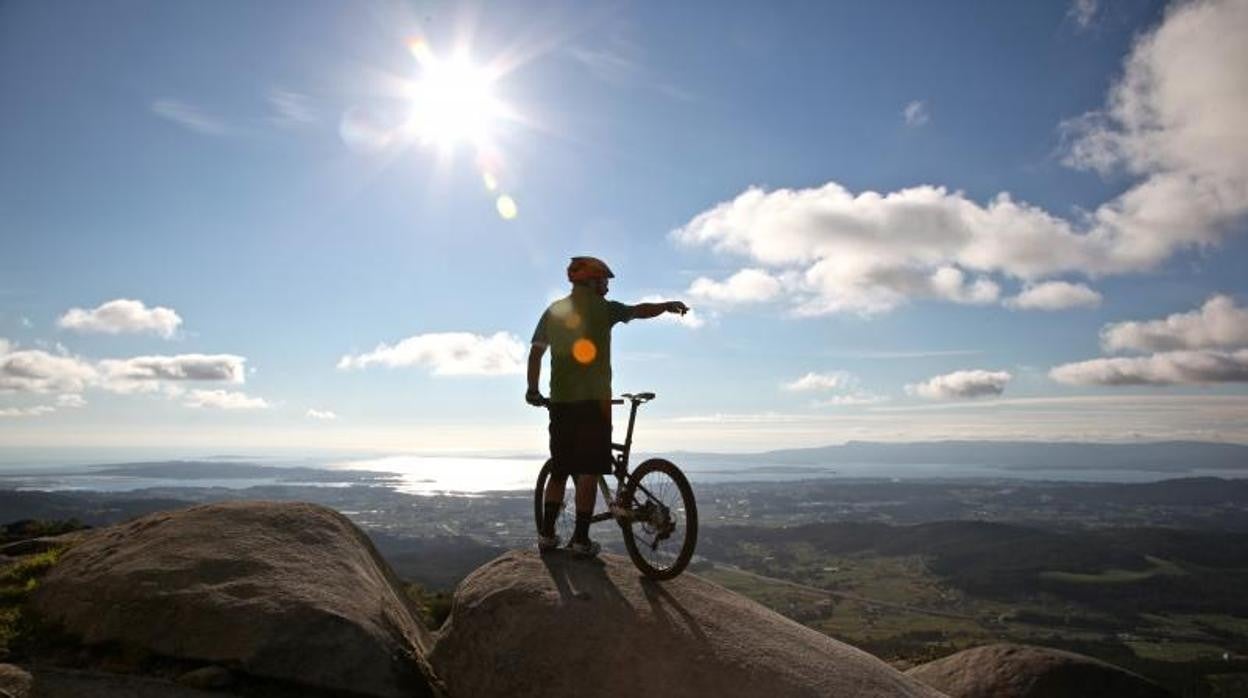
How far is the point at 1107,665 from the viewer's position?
13367mm

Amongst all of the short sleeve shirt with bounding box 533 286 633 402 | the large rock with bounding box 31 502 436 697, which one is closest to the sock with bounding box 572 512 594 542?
the short sleeve shirt with bounding box 533 286 633 402

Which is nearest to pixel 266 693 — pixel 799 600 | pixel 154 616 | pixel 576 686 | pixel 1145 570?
pixel 154 616

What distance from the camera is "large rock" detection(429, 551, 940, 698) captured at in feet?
25.0

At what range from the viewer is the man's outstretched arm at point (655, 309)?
379 inches

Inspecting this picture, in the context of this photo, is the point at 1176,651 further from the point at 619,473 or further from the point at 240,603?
the point at 240,603

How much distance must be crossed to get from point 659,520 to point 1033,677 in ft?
29.3

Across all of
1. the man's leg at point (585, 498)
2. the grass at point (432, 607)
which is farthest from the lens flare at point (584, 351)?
the grass at point (432, 607)

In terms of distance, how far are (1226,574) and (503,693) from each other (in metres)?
236

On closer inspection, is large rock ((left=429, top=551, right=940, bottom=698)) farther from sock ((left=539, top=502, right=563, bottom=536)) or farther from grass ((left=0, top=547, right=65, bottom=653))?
grass ((left=0, top=547, right=65, bottom=653))

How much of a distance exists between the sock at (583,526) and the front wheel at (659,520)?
581 millimetres

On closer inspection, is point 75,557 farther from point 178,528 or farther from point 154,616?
point 154,616

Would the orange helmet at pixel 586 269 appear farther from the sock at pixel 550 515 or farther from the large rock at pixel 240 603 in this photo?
the large rock at pixel 240 603

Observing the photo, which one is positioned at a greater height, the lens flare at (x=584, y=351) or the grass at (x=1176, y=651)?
the lens flare at (x=584, y=351)

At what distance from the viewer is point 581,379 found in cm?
998
